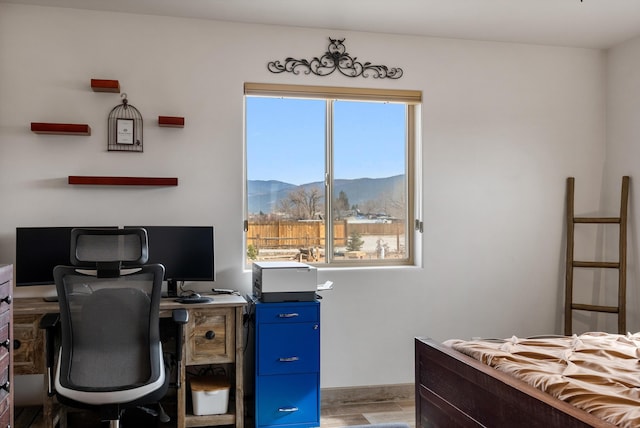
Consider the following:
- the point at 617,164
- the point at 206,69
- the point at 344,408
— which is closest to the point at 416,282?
the point at 344,408

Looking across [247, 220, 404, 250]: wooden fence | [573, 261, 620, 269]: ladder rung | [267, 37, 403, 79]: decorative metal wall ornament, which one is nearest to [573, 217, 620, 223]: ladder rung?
[573, 261, 620, 269]: ladder rung

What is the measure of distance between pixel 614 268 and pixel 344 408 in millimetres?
2233

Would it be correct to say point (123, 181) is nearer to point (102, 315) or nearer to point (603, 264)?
point (102, 315)

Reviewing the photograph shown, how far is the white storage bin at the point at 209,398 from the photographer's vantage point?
3.14 metres

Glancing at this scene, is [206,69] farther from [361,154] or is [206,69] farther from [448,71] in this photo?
[448,71]

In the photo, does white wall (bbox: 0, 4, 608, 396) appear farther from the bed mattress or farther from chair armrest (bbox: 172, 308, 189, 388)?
the bed mattress

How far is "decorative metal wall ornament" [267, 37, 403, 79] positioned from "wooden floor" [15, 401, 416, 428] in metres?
2.25

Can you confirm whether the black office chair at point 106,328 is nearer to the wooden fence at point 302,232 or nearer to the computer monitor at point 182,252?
the computer monitor at point 182,252

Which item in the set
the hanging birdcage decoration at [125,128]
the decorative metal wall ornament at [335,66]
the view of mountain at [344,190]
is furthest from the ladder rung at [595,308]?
the hanging birdcage decoration at [125,128]

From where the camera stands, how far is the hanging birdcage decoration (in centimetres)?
342

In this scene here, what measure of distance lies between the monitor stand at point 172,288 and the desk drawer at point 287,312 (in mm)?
540

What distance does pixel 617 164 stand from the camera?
4.11 metres

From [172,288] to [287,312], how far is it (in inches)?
28.6

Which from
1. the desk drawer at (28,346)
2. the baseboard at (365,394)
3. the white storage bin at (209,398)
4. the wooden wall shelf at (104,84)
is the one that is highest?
the wooden wall shelf at (104,84)
